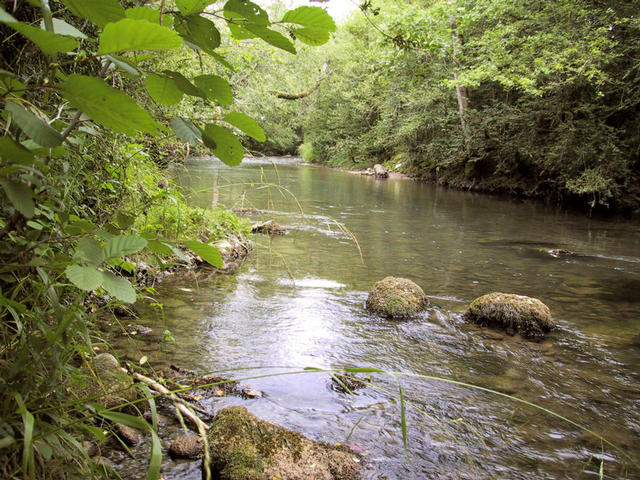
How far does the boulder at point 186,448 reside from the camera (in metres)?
2.51

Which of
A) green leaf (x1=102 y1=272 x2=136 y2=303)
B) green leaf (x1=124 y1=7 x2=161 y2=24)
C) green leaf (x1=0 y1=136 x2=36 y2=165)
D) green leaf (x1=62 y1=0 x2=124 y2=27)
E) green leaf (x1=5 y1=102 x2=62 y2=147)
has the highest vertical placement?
green leaf (x1=124 y1=7 x2=161 y2=24)

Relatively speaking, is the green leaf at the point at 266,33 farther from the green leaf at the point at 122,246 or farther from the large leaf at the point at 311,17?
the green leaf at the point at 122,246

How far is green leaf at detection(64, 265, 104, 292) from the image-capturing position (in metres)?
0.88

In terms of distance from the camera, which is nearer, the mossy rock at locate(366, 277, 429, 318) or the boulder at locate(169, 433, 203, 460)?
the boulder at locate(169, 433, 203, 460)

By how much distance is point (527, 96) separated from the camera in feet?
→ 53.4

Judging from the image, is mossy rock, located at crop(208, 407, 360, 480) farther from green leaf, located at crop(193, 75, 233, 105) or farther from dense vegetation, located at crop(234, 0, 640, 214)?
dense vegetation, located at crop(234, 0, 640, 214)

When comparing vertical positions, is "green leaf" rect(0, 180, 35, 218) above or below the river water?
above

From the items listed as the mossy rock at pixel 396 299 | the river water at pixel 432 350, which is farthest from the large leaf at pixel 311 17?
the mossy rock at pixel 396 299

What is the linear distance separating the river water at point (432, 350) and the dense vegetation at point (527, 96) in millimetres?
4205

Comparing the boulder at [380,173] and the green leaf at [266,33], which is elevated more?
the boulder at [380,173]

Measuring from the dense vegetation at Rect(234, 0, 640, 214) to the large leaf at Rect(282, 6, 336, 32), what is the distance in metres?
7.45

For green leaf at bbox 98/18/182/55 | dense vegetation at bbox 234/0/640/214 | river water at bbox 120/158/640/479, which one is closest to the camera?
green leaf at bbox 98/18/182/55

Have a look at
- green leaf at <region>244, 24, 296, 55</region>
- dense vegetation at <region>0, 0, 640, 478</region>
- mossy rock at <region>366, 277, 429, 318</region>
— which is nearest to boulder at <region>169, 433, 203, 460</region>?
dense vegetation at <region>0, 0, 640, 478</region>

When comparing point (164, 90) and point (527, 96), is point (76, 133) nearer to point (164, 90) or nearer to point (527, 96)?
point (164, 90)
